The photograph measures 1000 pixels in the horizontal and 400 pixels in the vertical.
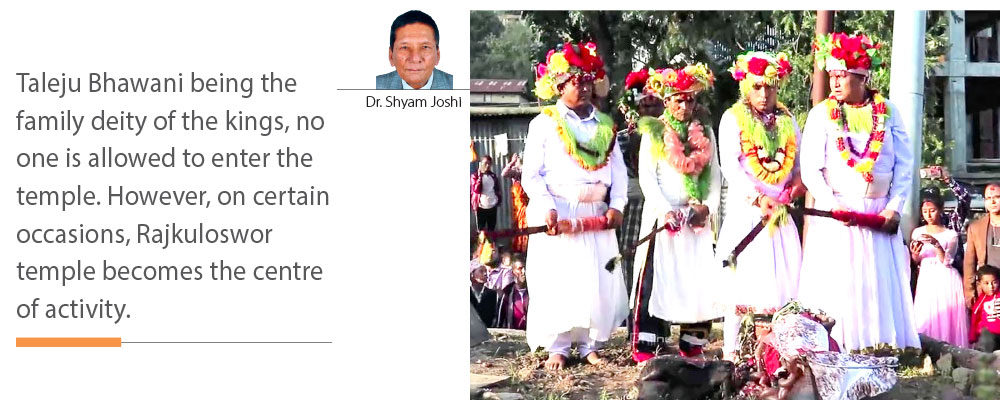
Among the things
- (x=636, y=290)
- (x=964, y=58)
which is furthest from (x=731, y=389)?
(x=964, y=58)

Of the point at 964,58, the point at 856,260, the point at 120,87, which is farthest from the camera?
the point at 964,58

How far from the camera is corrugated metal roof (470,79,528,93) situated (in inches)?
267

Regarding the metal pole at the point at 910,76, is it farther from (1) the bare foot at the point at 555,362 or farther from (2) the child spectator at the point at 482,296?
(2) the child spectator at the point at 482,296

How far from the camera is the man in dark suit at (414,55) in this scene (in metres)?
6.12

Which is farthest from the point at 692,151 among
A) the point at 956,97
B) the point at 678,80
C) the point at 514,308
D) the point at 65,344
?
the point at 65,344

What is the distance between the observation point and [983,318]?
263 inches

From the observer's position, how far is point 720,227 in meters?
6.79

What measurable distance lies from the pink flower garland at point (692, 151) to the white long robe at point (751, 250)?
0.09 metres

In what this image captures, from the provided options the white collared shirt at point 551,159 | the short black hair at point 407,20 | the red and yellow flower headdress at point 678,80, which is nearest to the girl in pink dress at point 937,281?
the red and yellow flower headdress at point 678,80

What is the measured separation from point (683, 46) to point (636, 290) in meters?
1.20

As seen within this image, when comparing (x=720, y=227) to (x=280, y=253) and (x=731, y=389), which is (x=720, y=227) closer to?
(x=731, y=389)

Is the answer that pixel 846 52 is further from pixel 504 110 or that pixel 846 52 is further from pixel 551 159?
pixel 504 110

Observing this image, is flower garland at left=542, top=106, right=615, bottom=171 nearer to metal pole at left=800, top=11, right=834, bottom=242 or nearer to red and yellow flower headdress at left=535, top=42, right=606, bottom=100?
red and yellow flower headdress at left=535, top=42, right=606, bottom=100

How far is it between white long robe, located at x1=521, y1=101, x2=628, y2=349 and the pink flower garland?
258 millimetres
